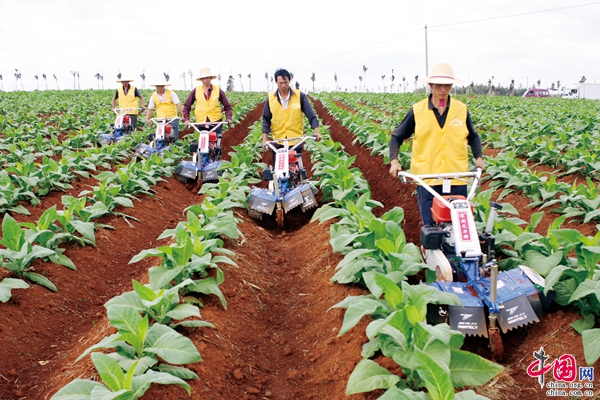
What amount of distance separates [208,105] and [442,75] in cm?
676

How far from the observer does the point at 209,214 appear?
6082mm

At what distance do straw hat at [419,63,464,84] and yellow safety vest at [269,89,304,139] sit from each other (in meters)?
3.36

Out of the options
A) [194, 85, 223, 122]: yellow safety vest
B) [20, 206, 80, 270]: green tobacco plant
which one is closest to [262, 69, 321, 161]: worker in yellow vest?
[194, 85, 223, 122]: yellow safety vest

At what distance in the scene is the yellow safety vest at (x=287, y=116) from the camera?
789 centimetres

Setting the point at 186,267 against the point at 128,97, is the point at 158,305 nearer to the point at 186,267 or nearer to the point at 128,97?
the point at 186,267

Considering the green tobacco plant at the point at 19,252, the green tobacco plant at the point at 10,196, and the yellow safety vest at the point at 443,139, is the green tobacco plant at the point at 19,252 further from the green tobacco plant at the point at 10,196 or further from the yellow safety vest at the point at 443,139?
the yellow safety vest at the point at 443,139

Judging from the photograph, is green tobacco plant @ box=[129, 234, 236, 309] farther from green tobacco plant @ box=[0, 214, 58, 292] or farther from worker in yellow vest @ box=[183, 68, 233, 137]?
worker in yellow vest @ box=[183, 68, 233, 137]

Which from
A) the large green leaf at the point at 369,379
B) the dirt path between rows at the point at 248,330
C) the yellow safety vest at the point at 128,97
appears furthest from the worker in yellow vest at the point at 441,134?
the yellow safety vest at the point at 128,97

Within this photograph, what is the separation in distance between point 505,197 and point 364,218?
4.61 m

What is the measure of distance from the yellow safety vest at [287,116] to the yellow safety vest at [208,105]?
2962 millimetres

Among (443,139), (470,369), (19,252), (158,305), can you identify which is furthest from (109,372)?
(443,139)

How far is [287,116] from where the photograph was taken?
26.0ft

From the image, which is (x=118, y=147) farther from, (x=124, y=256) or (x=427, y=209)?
(x=427, y=209)

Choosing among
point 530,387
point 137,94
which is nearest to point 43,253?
point 530,387
